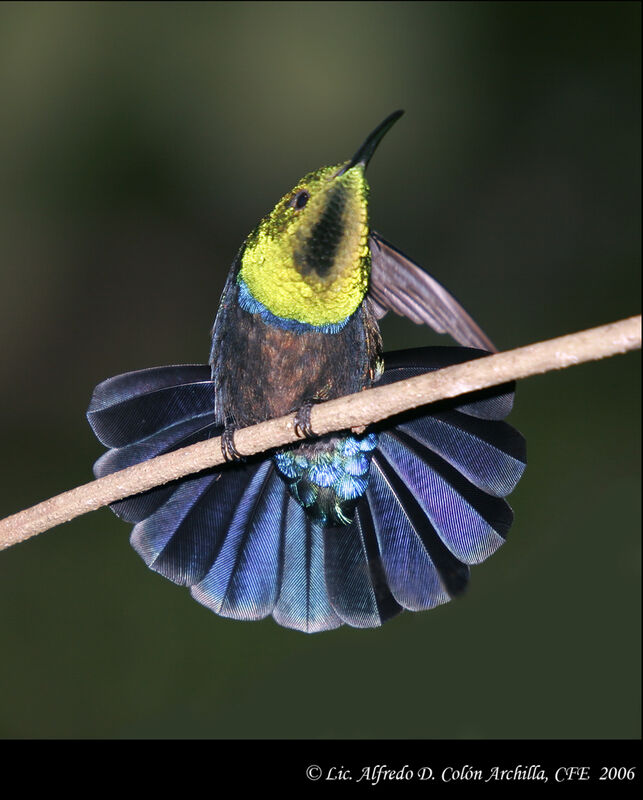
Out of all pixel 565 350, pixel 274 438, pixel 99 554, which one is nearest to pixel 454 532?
pixel 274 438

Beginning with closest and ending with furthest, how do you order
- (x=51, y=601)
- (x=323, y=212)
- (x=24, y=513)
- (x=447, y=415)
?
(x=24, y=513) < (x=323, y=212) < (x=447, y=415) < (x=51, y=601)

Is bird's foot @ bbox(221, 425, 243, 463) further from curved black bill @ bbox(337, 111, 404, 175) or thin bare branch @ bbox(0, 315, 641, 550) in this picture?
curved black bill @ bbox(337, 111, 404, 175)

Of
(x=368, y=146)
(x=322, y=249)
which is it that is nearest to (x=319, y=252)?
(x=322, y=249)

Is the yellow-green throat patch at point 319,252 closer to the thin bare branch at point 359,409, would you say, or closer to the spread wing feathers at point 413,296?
the spread wing feathers at point 413,296

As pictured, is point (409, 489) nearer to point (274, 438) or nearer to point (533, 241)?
point (274, 438)

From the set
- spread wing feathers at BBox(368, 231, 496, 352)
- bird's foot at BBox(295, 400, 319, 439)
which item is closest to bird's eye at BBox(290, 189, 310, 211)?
spread wing feathers at BBox(368, 231, 496, 352)

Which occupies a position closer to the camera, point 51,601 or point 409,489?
point 409,489

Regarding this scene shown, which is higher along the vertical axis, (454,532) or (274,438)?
(274,438)
